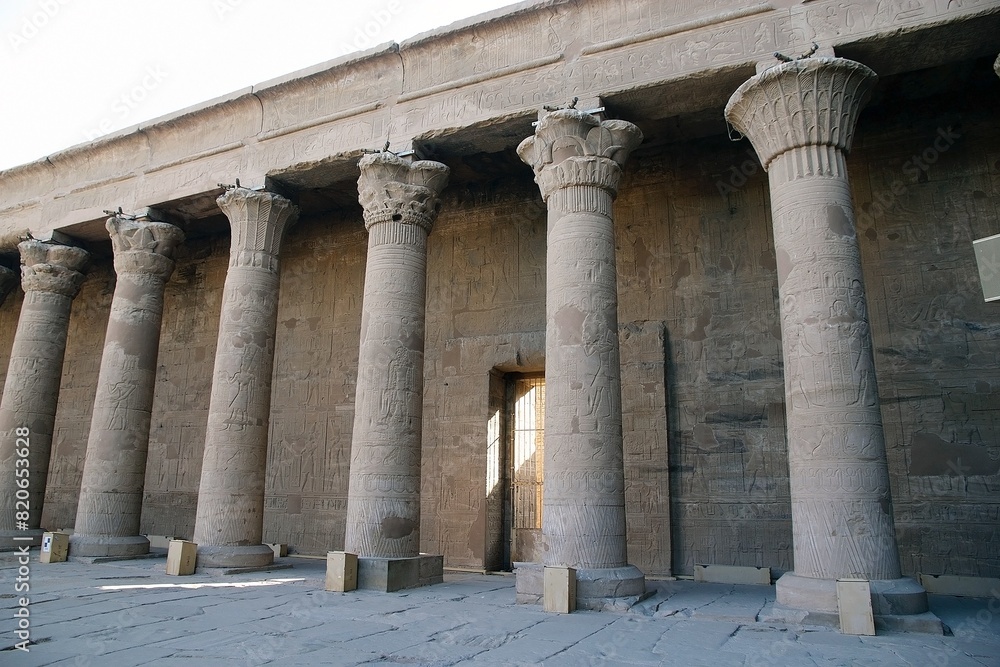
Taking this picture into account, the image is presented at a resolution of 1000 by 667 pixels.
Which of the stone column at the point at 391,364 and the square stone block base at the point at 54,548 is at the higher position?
the stone column at the point at 391,364

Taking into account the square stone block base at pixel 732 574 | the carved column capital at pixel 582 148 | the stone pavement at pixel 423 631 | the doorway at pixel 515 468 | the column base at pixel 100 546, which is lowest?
the stone pavement at pixel 423 631

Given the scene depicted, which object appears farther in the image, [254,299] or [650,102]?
[254,299]

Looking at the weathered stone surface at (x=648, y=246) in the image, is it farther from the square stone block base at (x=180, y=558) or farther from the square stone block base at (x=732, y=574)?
the square stone block base at (x=180, y=558)

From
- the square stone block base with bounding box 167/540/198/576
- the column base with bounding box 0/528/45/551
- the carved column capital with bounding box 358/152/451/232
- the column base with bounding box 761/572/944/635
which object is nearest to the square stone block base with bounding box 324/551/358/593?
the square stone block base with bounding box 167/540/198/576

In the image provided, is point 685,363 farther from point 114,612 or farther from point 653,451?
point 114,612

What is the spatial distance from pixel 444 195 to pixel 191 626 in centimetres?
842

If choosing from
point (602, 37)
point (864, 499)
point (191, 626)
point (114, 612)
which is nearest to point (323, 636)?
point (191, 626)

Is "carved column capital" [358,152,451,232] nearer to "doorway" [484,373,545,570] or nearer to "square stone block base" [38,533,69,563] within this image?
"doorway" [484,373,545,570]

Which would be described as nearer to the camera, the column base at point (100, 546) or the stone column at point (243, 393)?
the stone column at point (243, 393)

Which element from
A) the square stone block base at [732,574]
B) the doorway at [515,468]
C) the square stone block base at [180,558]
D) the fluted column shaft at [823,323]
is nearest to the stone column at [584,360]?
the fluted column shaft at [823,323]

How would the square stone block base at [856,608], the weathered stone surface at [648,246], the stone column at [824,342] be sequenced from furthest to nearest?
the weathered stone surface at [648,246]
the stone column at [824,342]
the square stone block base at [856,608]

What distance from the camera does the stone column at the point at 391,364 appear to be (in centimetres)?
879

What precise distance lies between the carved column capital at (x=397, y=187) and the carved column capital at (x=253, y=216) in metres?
1.83

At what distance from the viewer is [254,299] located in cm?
1070
